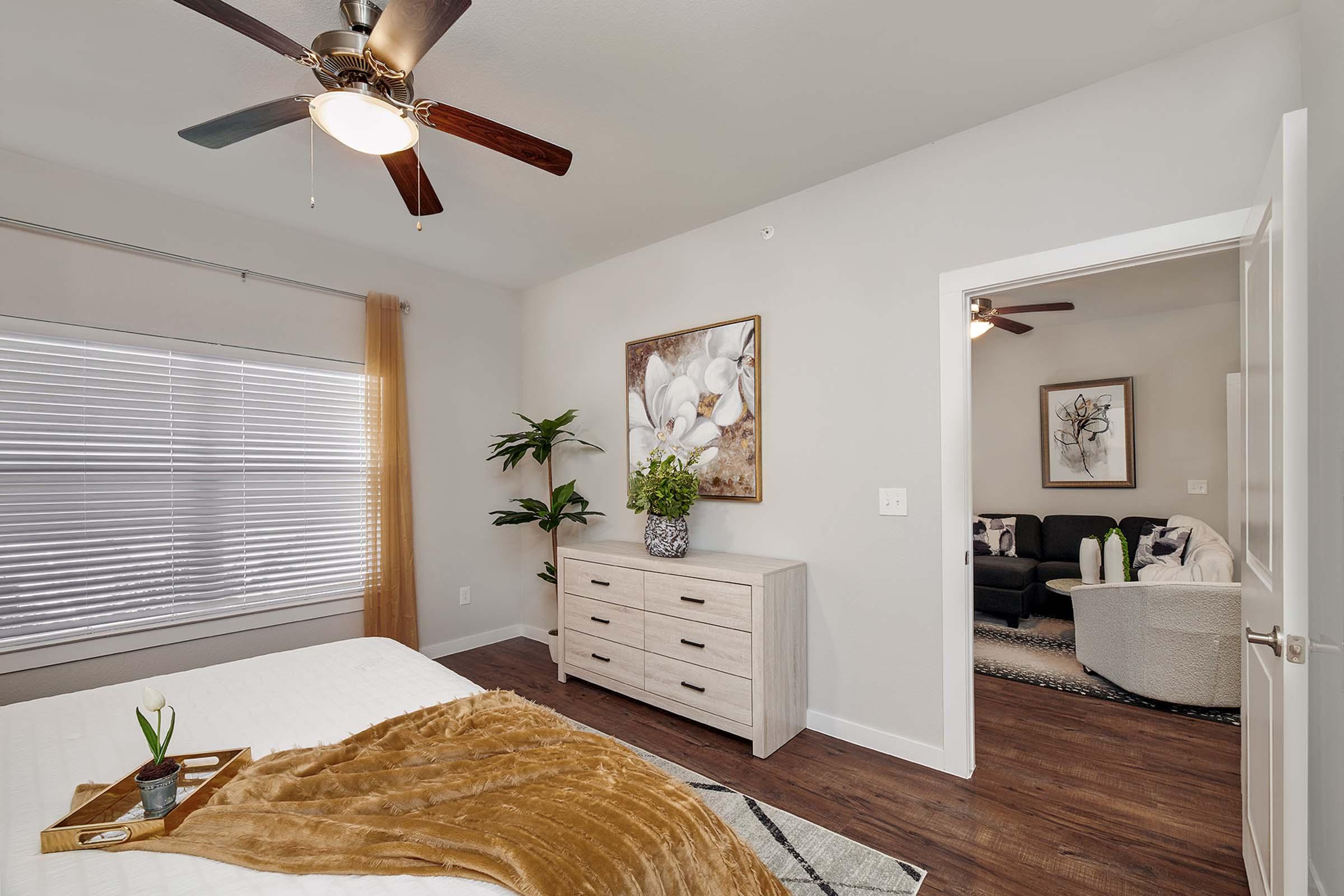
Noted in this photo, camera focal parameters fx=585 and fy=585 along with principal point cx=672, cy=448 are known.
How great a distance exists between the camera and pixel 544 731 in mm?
1505

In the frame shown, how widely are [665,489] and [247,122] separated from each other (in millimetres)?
2166

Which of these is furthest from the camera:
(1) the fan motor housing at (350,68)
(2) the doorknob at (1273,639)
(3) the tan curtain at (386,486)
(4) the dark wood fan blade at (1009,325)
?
(4) the dark wood fan blade at (1009,325)

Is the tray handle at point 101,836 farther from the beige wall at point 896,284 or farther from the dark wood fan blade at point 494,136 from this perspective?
the beige wall at point 896,284

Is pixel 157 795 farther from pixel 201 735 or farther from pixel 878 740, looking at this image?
pixel 878 740

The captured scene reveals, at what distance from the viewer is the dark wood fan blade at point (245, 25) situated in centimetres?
132

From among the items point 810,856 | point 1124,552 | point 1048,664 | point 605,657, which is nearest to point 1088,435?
point 1124,552

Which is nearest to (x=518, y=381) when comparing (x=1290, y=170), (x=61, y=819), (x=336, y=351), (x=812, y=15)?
(x=336, y=351)

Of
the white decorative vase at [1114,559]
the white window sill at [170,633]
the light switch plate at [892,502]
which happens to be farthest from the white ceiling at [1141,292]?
the white window sill at [170,633]

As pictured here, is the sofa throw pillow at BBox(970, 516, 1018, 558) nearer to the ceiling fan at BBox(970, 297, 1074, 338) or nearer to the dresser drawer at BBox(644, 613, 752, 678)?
Answer: the ceiling fan at BBox(970, 297, 1074, 338)

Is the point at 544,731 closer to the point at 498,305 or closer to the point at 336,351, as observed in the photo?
the point at 336,351

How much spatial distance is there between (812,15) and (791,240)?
121 cm

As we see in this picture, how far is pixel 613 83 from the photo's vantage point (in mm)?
2098

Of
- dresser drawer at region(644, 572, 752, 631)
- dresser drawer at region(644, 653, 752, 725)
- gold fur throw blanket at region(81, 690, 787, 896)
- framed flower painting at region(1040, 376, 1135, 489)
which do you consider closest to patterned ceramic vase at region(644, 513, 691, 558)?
dresser drawer at region(644, 572, 752, 631)

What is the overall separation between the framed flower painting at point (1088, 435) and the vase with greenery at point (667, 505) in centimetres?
406
